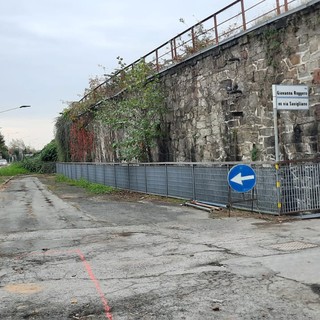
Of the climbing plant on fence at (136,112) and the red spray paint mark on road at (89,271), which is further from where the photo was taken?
the climbing plant on fence at (136,112)

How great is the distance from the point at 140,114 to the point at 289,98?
30.0 ft

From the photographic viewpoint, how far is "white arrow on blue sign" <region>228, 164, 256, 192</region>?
10.0 meters

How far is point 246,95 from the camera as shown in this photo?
42.1 feet

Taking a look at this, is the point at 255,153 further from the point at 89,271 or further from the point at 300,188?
the point at 89,271

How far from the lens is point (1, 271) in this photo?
19.7ft

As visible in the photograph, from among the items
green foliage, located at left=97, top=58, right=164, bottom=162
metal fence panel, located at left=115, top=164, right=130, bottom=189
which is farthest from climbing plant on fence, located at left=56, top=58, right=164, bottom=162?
metal fence panel, located at left=115, top=164, right=130, bottom=189

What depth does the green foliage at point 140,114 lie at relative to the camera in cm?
1775

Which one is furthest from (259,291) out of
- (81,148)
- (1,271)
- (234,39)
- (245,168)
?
(81,148)

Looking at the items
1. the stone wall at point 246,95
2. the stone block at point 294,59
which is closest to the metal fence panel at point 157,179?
the stone wall at point 246,95

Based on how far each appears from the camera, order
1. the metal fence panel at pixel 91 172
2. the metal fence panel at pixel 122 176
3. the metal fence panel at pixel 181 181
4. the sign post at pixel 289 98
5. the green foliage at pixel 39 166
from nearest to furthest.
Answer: the sign post at pixel 289 98
the metal fence panel at pixel 181 181
the metal fence panel at pixel 122 176
the metal fence panel at pixel 91 172
the green foliage at pixel 39 166

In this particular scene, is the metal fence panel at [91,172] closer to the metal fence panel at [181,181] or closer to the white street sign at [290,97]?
the metal fence panel at [181,181]

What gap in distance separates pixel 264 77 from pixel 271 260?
7.24 meters

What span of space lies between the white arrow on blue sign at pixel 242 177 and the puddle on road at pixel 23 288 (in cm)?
589

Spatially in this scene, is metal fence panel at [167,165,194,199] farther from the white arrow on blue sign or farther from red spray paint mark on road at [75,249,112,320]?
red spray paint mark on road at [75,249,112,320]
